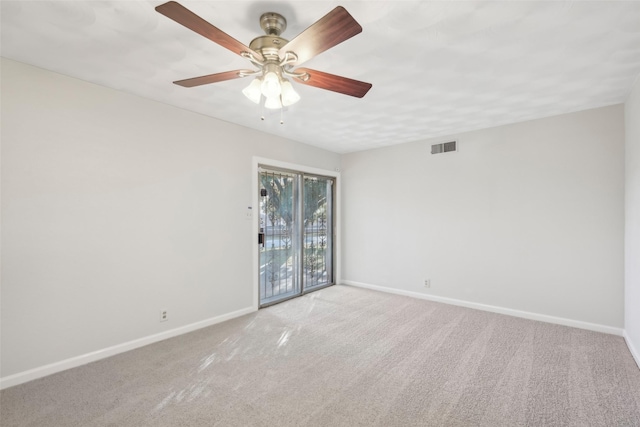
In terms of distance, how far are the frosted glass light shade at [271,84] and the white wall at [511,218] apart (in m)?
3.41

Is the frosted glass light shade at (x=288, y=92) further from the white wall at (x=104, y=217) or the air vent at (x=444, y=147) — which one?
the air vent at (x=444, y=147)

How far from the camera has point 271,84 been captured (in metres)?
1.78

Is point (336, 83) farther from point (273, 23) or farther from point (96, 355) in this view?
point (96, 355)

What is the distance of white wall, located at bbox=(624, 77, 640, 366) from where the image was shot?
2719 mm

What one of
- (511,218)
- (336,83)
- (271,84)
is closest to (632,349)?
(511,218)

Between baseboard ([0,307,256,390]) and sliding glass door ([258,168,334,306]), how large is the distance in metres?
0.99

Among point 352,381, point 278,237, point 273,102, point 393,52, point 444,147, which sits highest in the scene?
point 393,52

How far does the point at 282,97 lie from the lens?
1.90 m

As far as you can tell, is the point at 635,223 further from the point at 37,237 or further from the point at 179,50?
the point at 37,237

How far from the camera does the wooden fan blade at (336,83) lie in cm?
189

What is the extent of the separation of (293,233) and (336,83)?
314 centimetres

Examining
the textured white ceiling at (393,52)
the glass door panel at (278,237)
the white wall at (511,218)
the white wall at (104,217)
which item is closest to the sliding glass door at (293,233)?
the glass door panel at (278,237)

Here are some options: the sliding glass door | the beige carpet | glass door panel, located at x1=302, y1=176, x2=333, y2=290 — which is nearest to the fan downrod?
the beige carpet

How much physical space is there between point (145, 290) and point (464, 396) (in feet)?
9.91
